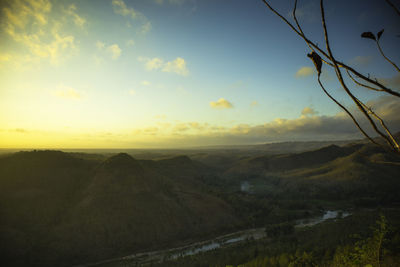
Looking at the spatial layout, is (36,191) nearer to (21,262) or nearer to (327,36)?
(21,262)

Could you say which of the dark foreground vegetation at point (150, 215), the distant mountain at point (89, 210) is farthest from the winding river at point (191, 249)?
the distant mountain at point (89, 210)

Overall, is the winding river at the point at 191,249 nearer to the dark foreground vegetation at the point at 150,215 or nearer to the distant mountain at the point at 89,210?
the dark foreground vegetation at the point at 150,215

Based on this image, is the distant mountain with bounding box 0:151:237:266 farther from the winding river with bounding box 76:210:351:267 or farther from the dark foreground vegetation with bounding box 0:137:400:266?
the winding river with bounding box 76:210:351:267

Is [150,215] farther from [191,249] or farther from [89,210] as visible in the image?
[191,249]

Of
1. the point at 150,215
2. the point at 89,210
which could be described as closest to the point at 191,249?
the point at 150,215

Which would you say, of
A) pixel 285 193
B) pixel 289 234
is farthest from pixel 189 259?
pixel 285 193

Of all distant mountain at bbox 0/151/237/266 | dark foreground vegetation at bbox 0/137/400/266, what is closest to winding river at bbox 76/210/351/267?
dark foreground vegetation at bbox 0/137/400/266
